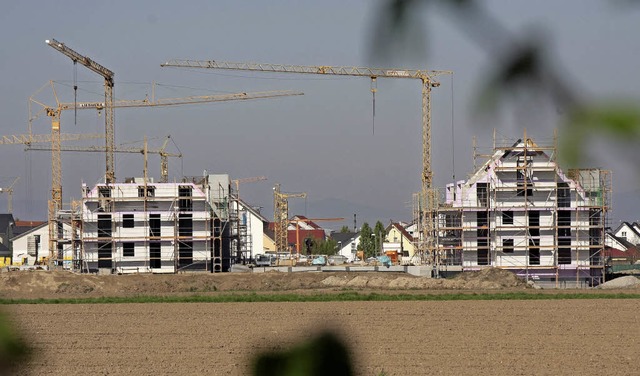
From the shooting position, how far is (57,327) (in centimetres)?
3294

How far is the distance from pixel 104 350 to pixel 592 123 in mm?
25835

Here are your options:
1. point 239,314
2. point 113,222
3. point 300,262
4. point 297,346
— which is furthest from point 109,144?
point 297,346

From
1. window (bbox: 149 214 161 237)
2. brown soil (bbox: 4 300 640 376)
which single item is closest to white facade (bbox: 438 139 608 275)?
brown soil (bbox: 4 300 640 376)

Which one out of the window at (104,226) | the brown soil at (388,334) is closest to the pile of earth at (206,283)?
the brown soil at (388,334)

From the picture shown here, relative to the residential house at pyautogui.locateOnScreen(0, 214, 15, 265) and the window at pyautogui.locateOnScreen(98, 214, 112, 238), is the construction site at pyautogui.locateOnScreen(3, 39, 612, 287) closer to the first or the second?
the window at pyautogui.locateOnScreen(98, 214, 112, 238)

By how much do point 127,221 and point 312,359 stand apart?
67.3m

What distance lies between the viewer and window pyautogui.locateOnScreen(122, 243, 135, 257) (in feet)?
221

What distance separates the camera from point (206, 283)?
5988 cm

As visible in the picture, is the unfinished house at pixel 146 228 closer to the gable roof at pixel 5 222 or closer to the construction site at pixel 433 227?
the construction site at pixel 433 227

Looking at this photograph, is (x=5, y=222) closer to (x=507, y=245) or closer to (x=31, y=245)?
(x=31, y=245)

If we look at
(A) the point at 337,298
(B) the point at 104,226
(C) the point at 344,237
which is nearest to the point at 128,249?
(B) the point at 104,226

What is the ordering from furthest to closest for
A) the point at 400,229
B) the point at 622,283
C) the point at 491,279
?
the point at 400,229, the point at 622,283, the point at 491,279

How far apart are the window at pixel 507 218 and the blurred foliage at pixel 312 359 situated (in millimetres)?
61879

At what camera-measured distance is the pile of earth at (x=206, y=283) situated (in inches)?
2272
